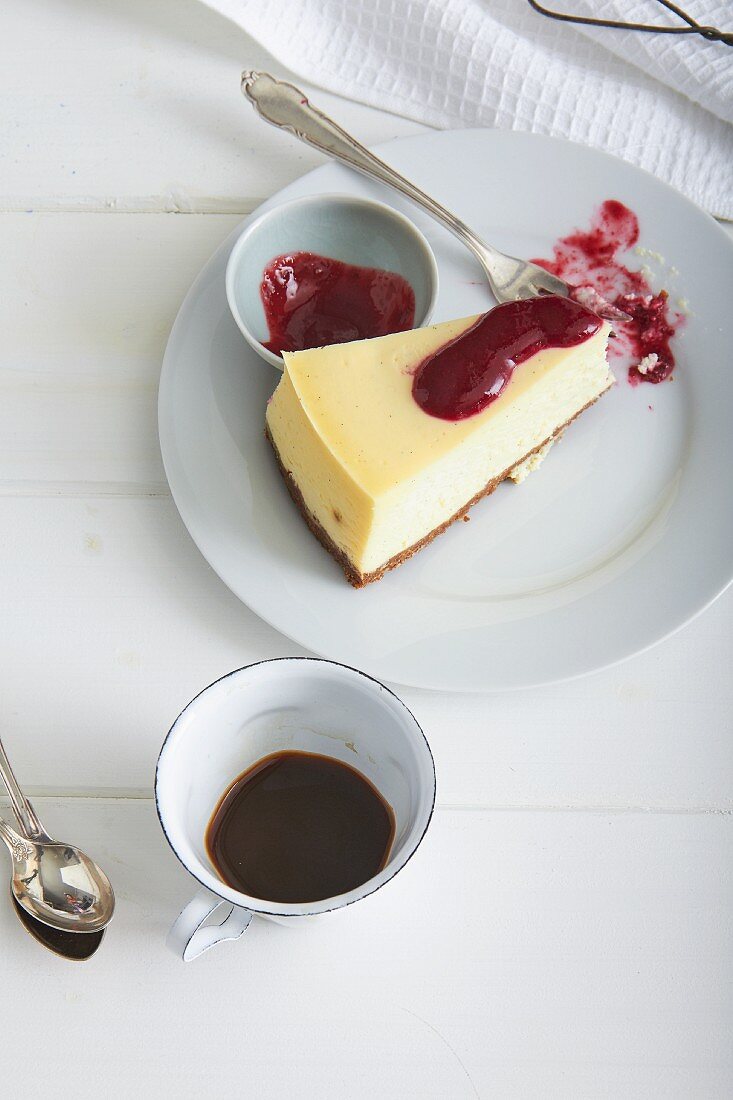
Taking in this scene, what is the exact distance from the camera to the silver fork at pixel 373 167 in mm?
1210

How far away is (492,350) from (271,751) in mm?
468

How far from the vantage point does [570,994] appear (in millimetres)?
958

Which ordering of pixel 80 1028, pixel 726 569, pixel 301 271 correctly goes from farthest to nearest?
pixel 301 271 < pixel 726 569 < pixel 80 1028

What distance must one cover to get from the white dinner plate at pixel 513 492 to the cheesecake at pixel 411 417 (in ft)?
0.13

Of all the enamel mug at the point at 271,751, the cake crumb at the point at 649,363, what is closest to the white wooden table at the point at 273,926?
the enamel mug at the point at 271,751

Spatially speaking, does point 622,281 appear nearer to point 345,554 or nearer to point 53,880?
point 345,554

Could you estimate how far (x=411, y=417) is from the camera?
1060 mm

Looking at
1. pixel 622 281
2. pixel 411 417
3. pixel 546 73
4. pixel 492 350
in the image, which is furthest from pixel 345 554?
pixel 546 73

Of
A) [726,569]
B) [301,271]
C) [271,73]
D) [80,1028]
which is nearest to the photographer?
[80,1028]

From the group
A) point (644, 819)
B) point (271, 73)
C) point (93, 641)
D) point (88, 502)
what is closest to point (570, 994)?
point (644, 819)

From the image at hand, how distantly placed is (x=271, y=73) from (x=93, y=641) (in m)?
0.78

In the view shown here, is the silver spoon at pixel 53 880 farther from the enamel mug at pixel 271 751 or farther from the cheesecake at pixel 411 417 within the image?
the cheesecake at pixel 411 417

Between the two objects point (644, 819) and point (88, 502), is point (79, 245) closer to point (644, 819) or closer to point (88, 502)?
point (88, 502)

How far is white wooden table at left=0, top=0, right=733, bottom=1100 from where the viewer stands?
938 mm
